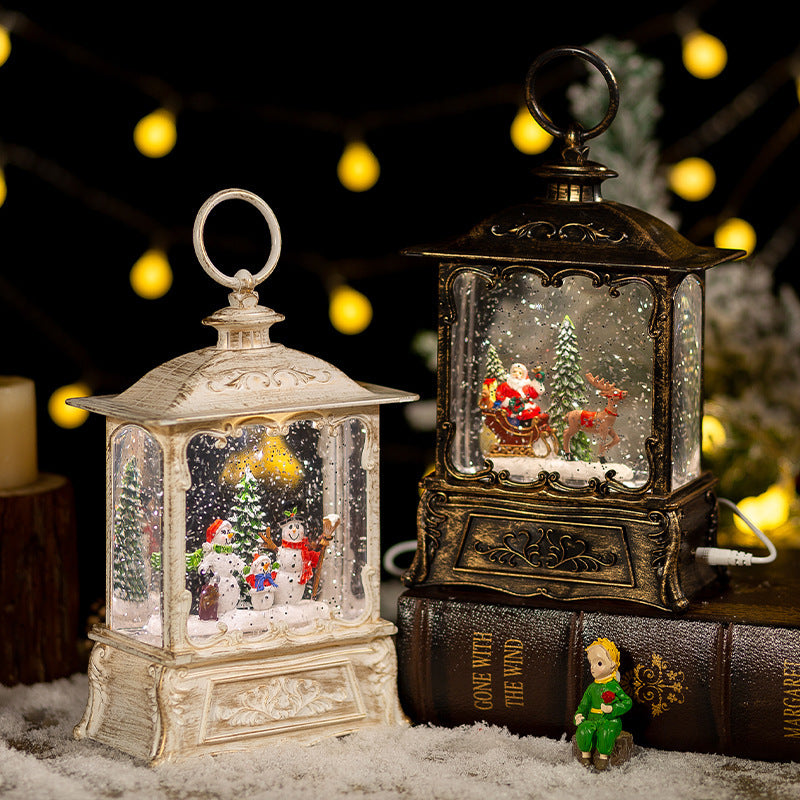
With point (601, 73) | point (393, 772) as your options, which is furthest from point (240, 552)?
point (601, 73)

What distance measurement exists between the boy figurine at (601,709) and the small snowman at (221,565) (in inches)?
20.3

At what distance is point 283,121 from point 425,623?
4.33ft

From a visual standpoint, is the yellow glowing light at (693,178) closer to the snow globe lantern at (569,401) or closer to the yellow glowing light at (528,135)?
the yellow glowing light at (528,135)

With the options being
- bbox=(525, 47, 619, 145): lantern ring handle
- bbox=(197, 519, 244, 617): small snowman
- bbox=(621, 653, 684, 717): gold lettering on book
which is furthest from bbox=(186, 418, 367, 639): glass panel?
bbox=(525, 47, 619, 145): lantern ring handle

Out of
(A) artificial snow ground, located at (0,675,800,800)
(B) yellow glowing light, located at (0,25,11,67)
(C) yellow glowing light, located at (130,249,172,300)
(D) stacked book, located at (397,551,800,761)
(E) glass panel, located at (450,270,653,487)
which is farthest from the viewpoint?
(C) yellow glowing light, located at (130,249,172,300)

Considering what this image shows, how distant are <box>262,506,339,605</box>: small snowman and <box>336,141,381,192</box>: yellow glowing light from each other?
1019 millimetres

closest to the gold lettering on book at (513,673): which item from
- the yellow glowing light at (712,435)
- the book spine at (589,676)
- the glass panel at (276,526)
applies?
the book spine at (589,676)

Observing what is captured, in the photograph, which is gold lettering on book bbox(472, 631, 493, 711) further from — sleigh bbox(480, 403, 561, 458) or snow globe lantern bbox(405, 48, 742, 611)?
sleigh bbox(480, 403, 561, 458)

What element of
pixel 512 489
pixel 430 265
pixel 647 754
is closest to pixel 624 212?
pixel 512 489

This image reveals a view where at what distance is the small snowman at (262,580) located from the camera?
88.3 inches

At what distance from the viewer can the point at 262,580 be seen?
225 centimetres

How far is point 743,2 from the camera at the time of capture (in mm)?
3299

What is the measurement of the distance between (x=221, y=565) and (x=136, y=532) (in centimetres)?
13

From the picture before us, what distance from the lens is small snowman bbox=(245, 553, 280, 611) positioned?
224cm
